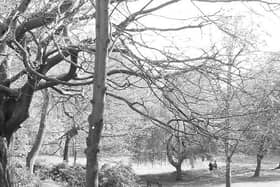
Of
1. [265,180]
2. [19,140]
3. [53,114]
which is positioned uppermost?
[53,114]

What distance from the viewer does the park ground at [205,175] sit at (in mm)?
26380

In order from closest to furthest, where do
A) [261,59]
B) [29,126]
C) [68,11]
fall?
[261,59]
[68,11]
[29,126]

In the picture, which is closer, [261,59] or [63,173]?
[261,59]

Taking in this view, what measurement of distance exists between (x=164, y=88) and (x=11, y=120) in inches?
165

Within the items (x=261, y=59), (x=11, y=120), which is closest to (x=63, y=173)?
(x=11, y=120)

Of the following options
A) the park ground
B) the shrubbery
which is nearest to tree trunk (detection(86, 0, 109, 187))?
the shrubbery

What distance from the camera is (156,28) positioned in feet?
15.1

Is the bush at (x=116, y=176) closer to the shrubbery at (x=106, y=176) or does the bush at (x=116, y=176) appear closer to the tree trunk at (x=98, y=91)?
the shrubbery at (x=106, y=176)

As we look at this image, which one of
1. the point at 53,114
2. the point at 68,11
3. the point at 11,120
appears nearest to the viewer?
the point at 68,11

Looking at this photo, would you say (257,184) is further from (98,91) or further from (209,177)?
(98,91)

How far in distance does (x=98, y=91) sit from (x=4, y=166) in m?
5.21

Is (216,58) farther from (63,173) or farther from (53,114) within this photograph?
(63,173)

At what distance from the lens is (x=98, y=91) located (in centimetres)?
304

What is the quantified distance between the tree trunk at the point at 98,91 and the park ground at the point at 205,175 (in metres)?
22.0
